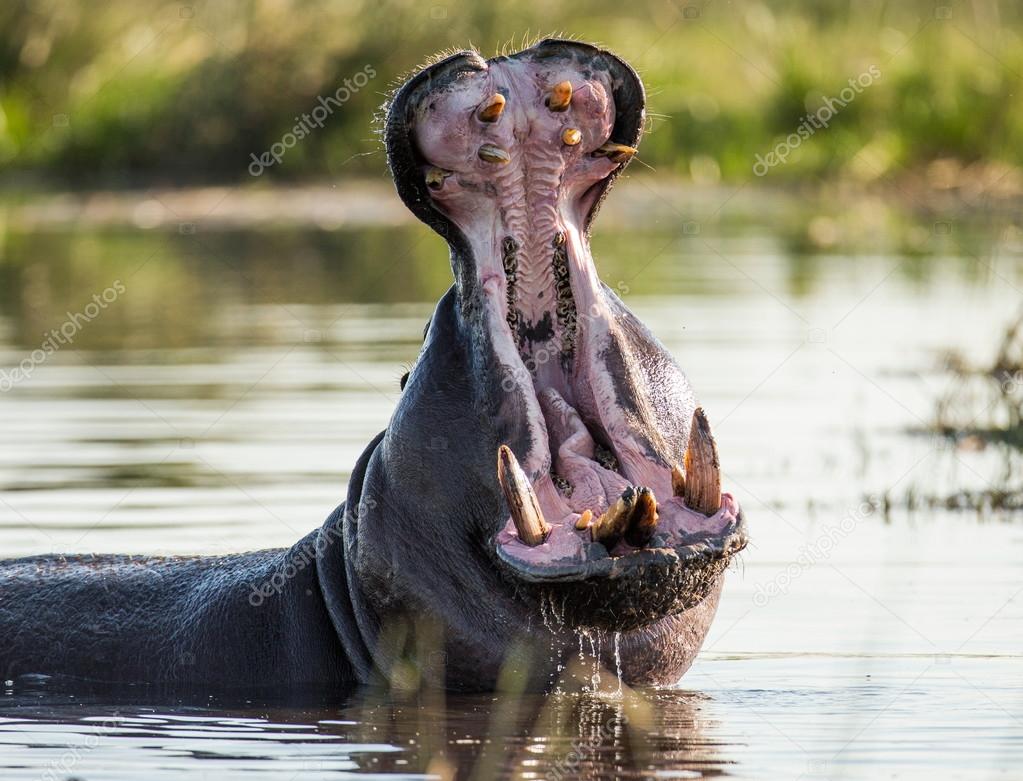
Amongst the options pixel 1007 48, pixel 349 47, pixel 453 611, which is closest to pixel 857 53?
pixel 1007 48

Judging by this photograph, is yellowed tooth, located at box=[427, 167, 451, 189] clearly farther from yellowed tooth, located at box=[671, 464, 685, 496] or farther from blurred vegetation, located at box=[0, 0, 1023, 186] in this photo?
blurred vegetation, located at box=[0, 0, 1023, 186]

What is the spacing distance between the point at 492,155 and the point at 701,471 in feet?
2.81

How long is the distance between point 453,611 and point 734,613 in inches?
69.5

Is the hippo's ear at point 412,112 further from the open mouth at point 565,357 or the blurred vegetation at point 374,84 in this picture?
the blurred vegetation at point 374,84

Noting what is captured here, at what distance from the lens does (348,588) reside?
557 centimetres

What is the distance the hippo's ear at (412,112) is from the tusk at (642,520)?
0.89 metres

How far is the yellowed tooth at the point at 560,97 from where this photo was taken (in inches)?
196

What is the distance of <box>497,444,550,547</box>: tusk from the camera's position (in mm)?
4828

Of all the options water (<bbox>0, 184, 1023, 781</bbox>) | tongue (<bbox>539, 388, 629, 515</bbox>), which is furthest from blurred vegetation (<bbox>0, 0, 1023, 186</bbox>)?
tongue (<bbox>539, 388, 629, 515</bbox>)

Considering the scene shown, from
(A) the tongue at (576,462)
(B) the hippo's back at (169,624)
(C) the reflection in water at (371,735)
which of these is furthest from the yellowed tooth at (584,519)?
(B) the hippo's back at (169,624)

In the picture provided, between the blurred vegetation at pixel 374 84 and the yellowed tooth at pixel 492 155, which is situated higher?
the blurred vegetation at pixel 374 84

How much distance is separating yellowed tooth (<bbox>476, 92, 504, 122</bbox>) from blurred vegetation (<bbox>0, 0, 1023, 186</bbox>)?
57.4 feet

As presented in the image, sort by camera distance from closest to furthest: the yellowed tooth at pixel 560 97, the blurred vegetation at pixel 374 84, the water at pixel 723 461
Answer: the yellowed tooth at pixel 560 97
the water at pixel 723 461
the blurred vegetation at pixel 374 84

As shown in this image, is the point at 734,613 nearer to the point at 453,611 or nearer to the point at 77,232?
the point at 453,611
